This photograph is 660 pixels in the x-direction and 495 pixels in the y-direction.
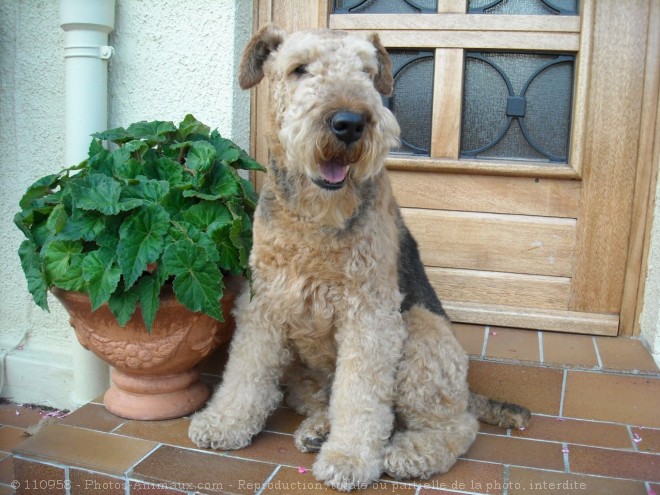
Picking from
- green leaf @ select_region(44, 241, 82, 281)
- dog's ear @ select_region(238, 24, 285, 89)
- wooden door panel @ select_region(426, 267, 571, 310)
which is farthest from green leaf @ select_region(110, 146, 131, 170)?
wooden door panel @ select_region(426, 267, 571, 310)

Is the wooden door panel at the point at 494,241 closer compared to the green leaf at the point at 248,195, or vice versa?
the green leaf at the point at 248,195

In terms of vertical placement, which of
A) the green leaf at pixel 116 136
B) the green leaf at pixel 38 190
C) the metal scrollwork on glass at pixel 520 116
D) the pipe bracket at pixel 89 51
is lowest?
the green leaf at pixel 38 190

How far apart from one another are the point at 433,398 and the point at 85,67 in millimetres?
2124

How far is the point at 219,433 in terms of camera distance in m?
2.22

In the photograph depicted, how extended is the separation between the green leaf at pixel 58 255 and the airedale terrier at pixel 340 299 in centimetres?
63

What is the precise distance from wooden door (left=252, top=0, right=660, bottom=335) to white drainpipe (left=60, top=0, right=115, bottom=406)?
0.73 m

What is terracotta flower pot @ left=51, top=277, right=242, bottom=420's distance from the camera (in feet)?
7.67

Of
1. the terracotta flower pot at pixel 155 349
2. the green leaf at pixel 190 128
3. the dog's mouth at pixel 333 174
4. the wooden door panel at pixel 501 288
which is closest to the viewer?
the dog's mouth at pixel 333 174

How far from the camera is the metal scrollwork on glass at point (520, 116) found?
2.88 metres

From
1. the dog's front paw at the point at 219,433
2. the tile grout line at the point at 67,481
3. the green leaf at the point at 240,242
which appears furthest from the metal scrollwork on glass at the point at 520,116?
the tile grout line at the point at 67,481

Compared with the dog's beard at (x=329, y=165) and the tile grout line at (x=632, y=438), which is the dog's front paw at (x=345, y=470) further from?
the tile grout line at (x=632, y=438)

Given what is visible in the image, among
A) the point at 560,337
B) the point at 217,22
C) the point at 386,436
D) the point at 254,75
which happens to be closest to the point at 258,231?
the point at 254,75

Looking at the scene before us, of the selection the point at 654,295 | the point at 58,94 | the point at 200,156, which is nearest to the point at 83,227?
the point at 200,156

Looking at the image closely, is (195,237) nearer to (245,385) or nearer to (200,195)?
(200,195)
